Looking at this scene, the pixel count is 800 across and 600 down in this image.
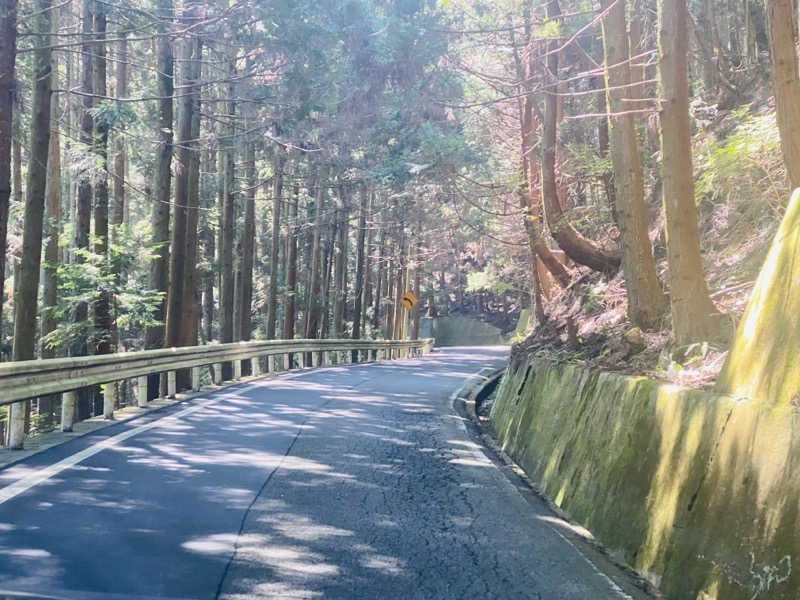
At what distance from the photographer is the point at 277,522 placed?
20.1 ft

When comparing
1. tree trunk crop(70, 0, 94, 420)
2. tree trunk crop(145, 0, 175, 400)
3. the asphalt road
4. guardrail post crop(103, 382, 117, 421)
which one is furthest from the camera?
tree trunk crop(145, 0, 175, 400)

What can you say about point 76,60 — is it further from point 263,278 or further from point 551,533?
point 551,533

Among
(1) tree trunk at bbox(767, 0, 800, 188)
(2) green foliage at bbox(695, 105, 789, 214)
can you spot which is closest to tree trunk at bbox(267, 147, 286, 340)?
(2) green foliage at bbox(695, 105, 789, 214)

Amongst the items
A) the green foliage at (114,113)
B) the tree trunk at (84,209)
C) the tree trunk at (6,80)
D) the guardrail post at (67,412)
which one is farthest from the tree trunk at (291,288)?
the guardrail post at (67,412)

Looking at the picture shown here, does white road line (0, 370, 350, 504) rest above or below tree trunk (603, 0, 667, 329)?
below

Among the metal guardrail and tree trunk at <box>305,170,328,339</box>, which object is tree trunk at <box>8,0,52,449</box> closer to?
the metal guardrail

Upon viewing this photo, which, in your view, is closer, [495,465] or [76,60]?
[495,465]

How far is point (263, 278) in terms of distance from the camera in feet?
161

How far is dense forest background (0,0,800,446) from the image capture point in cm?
941

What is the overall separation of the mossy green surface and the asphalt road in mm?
1500

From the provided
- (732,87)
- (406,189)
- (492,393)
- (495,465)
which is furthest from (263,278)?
(495,465)

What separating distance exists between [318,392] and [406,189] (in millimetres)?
14672

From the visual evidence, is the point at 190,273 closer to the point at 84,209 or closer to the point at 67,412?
the point at 84,209

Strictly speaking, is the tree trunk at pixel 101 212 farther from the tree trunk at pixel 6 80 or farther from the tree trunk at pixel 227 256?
the tree trunk at pixel 227 256
